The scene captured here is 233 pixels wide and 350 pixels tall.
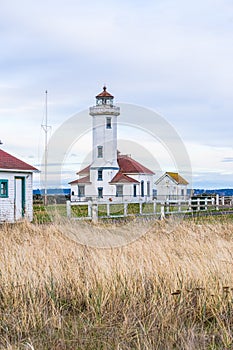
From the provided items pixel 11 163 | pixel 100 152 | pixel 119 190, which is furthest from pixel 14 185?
pixel 100 152

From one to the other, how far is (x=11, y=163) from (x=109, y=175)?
537 cm

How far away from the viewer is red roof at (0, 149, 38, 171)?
22.1 meters

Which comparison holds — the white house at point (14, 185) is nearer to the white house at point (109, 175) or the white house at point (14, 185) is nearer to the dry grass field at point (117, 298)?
the white house at point (109, 175)

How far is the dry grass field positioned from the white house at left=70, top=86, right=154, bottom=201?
309 inches

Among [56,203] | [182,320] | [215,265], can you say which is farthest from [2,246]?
[56,203]

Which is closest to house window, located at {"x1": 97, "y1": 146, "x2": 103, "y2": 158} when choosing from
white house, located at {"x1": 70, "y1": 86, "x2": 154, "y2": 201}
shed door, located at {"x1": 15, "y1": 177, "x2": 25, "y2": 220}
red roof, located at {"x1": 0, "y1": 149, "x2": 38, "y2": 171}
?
white house, located at {"x1": 70, "y1": 86, "x2": 154, "y2": 201}

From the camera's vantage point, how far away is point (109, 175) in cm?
1947

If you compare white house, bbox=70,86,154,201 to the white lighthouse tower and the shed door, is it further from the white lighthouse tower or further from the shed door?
the shed door

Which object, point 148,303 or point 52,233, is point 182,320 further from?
point 52,233

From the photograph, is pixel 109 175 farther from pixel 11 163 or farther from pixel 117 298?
pixel 117 298

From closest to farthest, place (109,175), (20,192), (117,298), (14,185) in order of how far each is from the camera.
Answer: (117,298) → (109,175) → (14,185) → (20,192)

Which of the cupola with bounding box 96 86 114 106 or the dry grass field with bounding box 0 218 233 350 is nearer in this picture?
the dry grass field with bounding box 0 218 233 350

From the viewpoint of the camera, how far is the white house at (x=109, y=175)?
673 inches

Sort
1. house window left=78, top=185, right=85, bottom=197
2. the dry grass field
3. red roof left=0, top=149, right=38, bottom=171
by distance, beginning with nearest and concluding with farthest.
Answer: the dry grass field
house window left=78, top=185, right=85, bottom=197
red roof left=0, top=149, right=38, bottom=171
